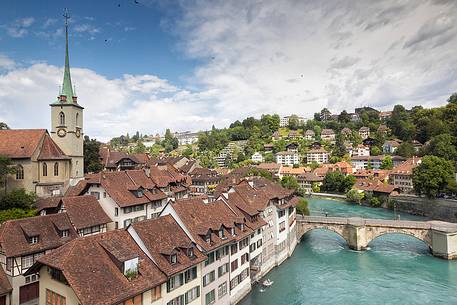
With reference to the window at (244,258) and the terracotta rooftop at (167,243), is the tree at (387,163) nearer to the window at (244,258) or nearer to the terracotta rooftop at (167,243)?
the window at (244,258)

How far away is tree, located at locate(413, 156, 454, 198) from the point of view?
6819 cm

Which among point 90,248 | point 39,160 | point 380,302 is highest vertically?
point 39,160

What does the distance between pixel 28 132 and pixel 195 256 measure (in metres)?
31.6

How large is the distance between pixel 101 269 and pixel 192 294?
835 centimetres

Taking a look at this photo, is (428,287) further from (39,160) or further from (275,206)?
(39,160)

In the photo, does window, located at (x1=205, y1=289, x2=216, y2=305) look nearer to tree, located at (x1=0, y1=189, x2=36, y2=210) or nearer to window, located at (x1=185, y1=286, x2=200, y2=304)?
window, located at (x1=185, y1=286, x2=200, y2=304)

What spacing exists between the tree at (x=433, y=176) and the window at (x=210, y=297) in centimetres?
6082

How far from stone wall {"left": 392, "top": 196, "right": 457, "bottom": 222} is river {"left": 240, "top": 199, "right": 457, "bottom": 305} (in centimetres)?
1777

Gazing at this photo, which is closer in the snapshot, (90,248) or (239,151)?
(90,248)

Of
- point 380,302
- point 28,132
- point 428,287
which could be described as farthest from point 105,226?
point 428,287

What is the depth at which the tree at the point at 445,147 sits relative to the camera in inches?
3395

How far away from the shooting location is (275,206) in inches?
1647

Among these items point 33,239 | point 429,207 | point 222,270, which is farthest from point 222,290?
point 429,207

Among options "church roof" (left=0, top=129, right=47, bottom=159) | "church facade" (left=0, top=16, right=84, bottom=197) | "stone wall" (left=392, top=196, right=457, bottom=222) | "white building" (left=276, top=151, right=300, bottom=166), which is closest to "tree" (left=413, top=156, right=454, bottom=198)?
"stone wall" (left=392, top=196, right=457, bottom=222)
